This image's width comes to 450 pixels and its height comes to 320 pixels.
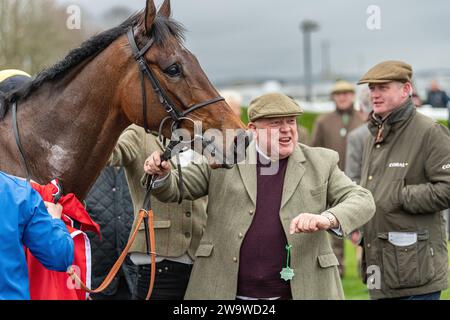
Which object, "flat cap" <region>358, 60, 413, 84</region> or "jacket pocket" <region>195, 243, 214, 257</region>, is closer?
"jacket pocket" <region>195, 243, 214, 257</region>

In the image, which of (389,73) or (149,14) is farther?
(389,73)

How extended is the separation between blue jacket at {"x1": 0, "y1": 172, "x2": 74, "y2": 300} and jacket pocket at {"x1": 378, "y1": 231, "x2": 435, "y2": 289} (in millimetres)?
2173

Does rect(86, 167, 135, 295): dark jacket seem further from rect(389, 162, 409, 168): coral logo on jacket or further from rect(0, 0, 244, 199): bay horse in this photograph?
rect(389, 162, 409, 168): coral logo on jacket

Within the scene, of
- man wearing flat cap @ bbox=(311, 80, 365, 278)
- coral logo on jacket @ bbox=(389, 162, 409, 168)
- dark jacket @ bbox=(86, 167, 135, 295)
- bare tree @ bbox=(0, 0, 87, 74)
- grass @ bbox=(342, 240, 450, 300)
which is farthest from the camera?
bare tree @ bbox=(0, 0, 87, 74)

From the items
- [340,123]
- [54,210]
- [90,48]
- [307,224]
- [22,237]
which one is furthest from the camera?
[340,123]

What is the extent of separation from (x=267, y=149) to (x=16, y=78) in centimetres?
157

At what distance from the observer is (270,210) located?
145 inches

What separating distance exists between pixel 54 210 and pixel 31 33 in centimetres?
1254

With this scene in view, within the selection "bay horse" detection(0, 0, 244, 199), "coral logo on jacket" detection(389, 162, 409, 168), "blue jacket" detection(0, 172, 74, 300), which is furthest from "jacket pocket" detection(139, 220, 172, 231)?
"coral logo on jacket" detection(389, 162, 409, 168)

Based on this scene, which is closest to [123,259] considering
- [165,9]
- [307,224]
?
[307,224]

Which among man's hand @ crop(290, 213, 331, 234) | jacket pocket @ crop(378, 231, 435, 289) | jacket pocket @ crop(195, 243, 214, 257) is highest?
man's hand @ crop(290, 213, 331, 234)

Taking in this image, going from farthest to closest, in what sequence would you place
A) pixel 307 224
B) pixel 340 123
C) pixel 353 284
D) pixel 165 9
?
pixel 340 123 → pixel 353 284 → pixel 165 9 → pixel 307 224

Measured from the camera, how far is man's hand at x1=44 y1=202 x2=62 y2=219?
311 cm

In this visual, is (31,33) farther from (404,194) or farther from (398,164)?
(404,194)
